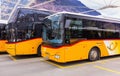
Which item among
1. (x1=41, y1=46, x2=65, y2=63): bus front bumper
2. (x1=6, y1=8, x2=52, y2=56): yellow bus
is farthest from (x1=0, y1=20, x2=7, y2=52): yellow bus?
(x1=41, y1=46, x2=65, y2=63): bus front bumper

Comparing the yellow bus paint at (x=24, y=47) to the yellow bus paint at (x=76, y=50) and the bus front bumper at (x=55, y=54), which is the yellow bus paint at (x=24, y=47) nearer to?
the yellow bus paint at (x=76, y=50)

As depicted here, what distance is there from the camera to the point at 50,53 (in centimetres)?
897

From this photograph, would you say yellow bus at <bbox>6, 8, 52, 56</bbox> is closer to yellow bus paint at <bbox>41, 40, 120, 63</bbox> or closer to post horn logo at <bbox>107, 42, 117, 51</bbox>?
yellow bus paint at <bbox>41, 40, 120, 63</bbox>

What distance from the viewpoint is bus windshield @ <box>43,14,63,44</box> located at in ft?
27.9

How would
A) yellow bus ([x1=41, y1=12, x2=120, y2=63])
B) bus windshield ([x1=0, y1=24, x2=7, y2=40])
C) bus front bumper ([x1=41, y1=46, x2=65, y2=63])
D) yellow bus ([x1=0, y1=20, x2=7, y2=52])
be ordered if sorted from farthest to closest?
bus windshield ([x1=0, y1=24, x2=7, y2=40]), yellow bus ([x1=0, y1=20, x2=7, y2=52]), yellow bus ([x1=41, y1=12, x2=120, y2=63]), bus front bumper ([x1=41, y1=46, x2=65, y2=63])

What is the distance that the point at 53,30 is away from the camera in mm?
8984

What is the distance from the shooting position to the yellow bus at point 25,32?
428 inches

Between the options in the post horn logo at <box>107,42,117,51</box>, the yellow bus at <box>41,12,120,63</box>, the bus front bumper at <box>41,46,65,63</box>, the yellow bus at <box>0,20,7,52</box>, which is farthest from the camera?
the yellow bus at <box>0,20,7,52</box>

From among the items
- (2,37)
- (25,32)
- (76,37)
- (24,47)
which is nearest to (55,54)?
(76,37)

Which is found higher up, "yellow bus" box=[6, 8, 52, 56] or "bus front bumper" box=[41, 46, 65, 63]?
"yellow bus" box=[6, 8, 52, 56]

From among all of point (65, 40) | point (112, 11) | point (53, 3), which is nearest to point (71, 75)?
point (65, 40)

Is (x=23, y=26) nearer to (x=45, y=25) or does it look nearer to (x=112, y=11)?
(x=45, y=25)

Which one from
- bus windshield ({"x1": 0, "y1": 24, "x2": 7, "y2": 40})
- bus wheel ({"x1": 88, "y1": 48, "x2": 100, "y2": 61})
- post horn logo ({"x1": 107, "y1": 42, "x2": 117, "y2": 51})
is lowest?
bus wheel ({"x1": 88, "y1": 48, "x2": 100, "y2": 61})

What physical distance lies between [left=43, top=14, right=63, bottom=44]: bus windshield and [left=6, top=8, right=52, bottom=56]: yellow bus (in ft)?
5.32
